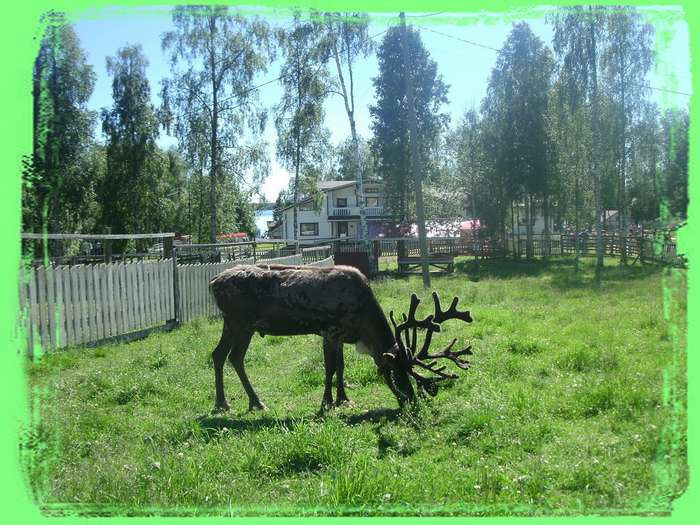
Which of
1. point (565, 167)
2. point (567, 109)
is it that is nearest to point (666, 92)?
point (567, 109)

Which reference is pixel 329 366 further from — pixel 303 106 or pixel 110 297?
pixel 303 106

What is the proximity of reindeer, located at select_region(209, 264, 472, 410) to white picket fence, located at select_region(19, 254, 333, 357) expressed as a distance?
8.93 feet

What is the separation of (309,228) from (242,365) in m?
52.7

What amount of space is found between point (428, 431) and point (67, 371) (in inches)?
235

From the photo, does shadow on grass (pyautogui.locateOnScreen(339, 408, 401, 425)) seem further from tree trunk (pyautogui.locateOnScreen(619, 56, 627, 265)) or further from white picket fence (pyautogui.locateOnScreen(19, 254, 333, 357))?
tree trunk (pyautogui.locateOnScreen(619, 56, 627, 265))

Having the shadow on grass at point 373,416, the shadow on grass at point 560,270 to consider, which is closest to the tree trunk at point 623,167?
the shadow on grass at point 560,270

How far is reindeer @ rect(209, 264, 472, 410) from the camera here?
22.3ft

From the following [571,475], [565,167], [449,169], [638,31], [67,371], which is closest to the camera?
[571,475]

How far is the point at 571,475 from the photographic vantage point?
4113 mm

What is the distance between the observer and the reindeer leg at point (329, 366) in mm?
6559

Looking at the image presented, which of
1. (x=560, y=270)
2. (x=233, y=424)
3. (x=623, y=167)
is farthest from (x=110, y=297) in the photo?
(x=623, y=167)

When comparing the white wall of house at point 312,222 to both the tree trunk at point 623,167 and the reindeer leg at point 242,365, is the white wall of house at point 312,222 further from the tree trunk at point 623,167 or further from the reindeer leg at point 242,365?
the reindeer leg at point 242,365

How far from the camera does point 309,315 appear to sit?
7.00m

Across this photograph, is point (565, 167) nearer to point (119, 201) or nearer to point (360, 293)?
point (119, 201)
